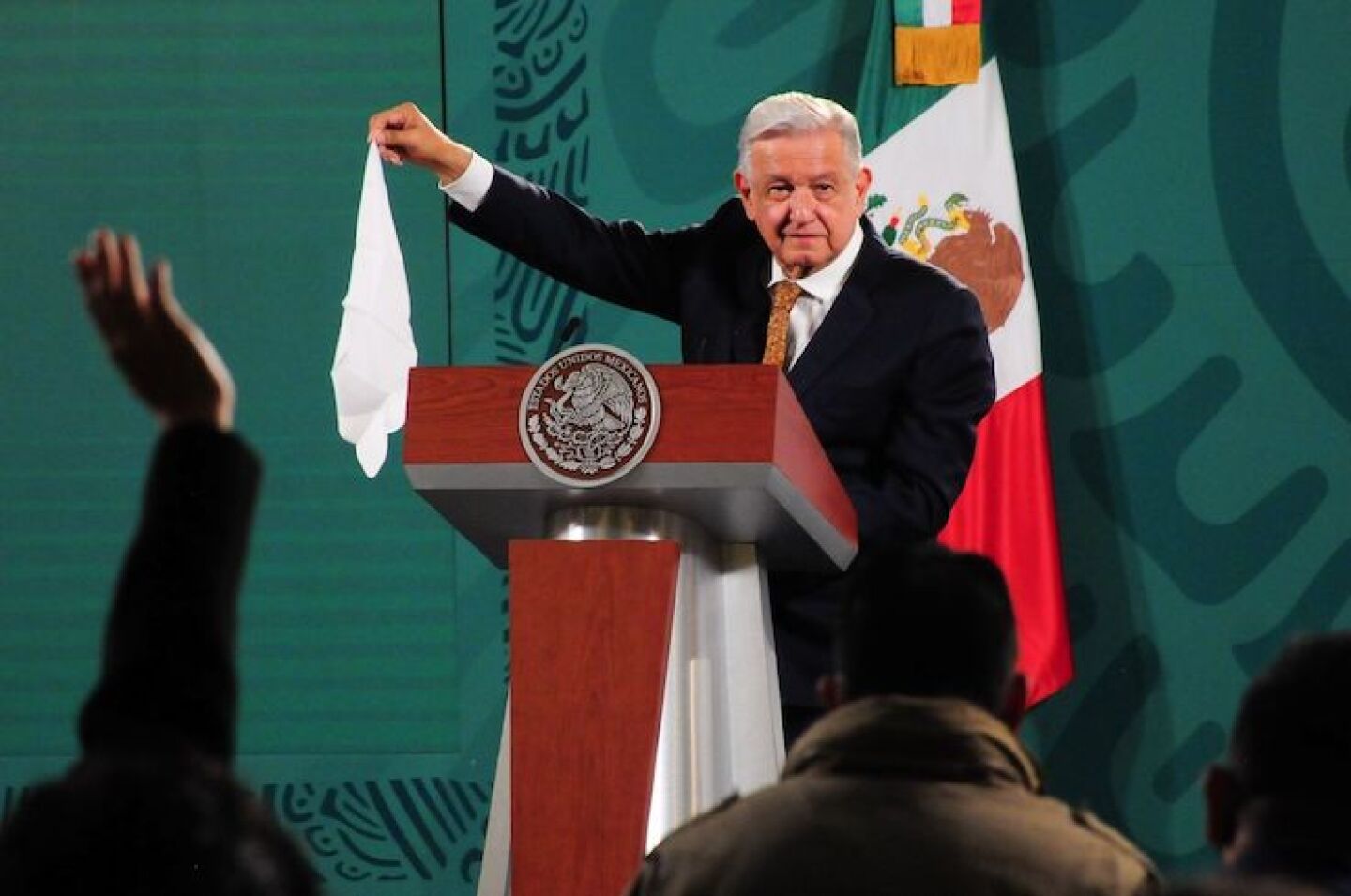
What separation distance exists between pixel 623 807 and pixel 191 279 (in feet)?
11.1

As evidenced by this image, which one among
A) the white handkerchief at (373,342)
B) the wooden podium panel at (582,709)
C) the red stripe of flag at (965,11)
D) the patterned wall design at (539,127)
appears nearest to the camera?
the wooden podium panel at (582,709)

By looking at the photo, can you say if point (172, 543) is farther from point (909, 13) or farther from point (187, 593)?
point (909, 13)

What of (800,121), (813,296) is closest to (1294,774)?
(813,296)

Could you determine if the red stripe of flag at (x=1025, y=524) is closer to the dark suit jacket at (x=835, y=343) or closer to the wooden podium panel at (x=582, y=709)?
the dark suit jacket at (x=835, y=343)

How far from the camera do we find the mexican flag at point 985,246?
5293 millimetres

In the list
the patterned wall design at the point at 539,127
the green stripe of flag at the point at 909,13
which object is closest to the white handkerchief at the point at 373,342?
the patterned wall design at the point at 539,127

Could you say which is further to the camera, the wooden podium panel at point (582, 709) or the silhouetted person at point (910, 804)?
the wooden podium panel at point (582, 709)

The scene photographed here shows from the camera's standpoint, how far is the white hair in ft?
11.2

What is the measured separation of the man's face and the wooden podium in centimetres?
70

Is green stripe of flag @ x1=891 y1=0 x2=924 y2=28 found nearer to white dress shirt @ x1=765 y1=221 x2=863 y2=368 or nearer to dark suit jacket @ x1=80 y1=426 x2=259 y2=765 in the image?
white dress shirt @ x1=765 y1=221 x2=863 y2=368

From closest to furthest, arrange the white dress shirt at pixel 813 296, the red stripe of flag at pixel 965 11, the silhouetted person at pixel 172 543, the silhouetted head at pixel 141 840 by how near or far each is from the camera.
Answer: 1. the silhouetted head at pixel 141 840
2. the silhouetted person at pixel 172 543
3. the white dress shirt at pixel 813 296
4. the red stripe of flag at pixel 965 11

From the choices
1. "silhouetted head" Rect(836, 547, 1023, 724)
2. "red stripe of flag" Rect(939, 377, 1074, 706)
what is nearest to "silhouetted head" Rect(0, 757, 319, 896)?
"silhouetted head" Rect(836, 547, 1023, 724)

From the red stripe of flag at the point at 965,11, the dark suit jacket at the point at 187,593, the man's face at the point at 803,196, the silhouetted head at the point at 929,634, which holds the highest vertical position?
the red stripe of flag at the point at 965,11

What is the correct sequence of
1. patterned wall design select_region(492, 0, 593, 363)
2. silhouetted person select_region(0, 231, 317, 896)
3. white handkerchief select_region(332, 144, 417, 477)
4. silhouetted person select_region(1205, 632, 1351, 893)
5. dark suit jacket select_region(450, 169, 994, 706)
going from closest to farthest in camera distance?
silhouetted person select_region(0, 231, 317, 896) < silhouetted person select_region(1205, 632, 1351, 893) < dark suit jacket select_region(450, 169, 994, 706) < white handkerchief select_region(332, 144, 417, 477) < patterned wall design select_region(492, 0, 593, 363)
